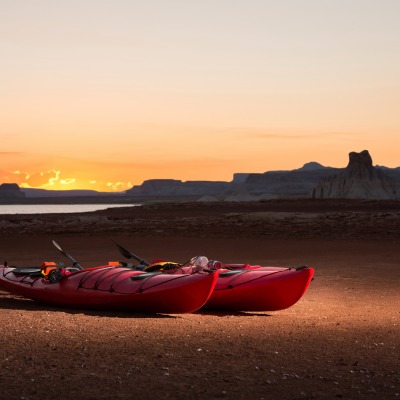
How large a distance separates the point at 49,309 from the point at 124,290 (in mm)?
1763

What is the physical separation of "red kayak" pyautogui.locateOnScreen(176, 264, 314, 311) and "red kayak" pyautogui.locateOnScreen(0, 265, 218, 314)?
119 cm

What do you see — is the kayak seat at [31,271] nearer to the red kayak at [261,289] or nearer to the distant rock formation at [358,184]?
the red kayak at [261,289]

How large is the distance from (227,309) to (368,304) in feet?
10.7

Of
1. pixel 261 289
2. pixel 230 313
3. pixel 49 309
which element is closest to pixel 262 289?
pixel 261 289

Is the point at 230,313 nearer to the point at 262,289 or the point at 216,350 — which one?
the point at 262,289

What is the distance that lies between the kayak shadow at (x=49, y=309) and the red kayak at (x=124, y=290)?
0.09m

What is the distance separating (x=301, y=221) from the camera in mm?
43000

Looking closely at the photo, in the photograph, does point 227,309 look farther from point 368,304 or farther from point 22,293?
point 22,293

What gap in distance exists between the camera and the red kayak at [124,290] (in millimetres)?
12219

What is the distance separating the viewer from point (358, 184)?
138750mm

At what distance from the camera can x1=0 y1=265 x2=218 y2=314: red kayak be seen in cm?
1222

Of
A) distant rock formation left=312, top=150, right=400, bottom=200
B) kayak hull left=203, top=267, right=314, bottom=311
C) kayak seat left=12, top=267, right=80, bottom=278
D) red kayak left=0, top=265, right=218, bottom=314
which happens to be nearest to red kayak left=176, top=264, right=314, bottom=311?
kayak hull left=203, top=267, right=314, bottom=311

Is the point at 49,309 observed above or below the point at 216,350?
below

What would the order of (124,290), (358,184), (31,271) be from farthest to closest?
(358,184)
(31,271)
(124,290)
